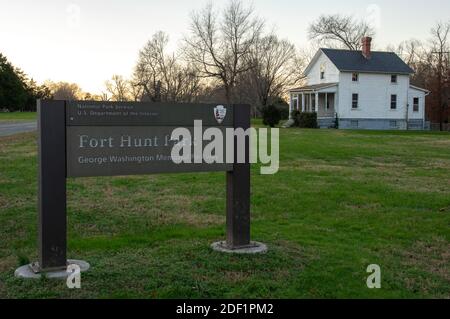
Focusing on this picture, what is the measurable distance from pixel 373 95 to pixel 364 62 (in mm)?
3053

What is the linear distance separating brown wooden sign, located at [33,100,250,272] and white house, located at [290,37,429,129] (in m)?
41.8

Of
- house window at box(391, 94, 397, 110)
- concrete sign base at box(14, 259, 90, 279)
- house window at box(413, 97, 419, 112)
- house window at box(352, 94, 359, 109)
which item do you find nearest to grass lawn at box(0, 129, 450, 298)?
concrete sign base at box(14, 259, 90, 279)

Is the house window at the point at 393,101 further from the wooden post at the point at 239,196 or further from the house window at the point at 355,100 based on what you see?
the wooden post at the point at 239,196

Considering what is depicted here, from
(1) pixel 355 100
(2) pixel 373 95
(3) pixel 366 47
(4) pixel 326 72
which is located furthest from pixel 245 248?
(3) pixel 366 47

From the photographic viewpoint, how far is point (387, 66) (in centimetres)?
4953

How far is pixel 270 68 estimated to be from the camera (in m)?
64.9

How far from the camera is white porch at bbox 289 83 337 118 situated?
4791cm

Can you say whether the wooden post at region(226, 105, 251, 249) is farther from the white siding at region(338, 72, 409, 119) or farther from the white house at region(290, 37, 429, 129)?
the white siding at region(338, 72, 409, 119)

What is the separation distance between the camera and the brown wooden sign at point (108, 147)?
5.21 m

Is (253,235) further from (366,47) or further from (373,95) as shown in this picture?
(366,47)

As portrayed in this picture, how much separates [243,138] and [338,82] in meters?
43.2

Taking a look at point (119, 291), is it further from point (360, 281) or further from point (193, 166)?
point (360, 281)

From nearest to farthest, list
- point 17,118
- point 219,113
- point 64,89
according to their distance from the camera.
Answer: point 219,113
point 17,118
point 64,89
